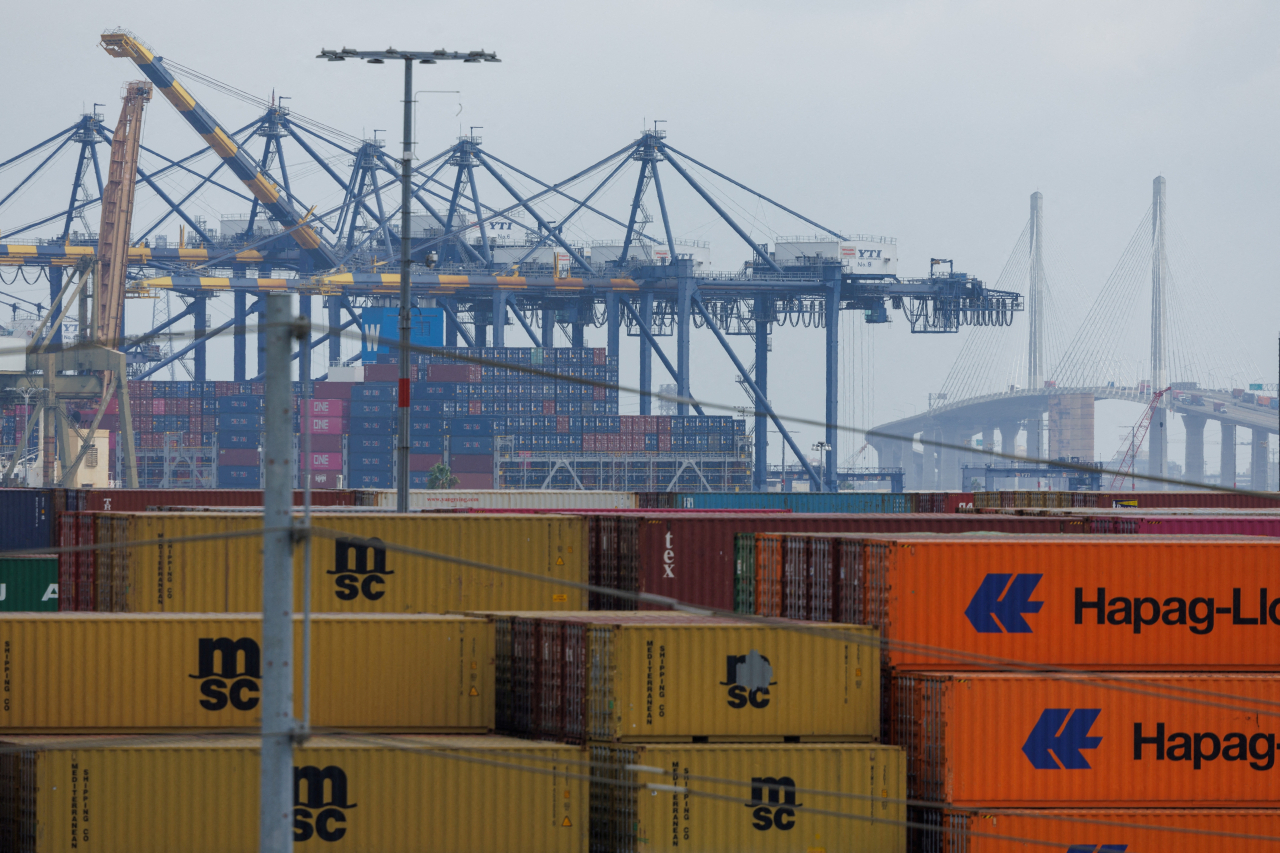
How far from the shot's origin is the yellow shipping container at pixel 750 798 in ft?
49.3

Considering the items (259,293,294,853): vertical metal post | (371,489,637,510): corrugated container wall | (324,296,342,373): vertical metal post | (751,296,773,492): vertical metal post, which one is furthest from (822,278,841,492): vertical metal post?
(259,293,294,853): vertical metal post

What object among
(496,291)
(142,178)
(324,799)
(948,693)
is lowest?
(324,799)

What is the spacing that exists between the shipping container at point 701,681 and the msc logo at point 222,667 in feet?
10.6

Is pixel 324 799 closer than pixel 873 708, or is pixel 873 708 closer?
pixel 324 799

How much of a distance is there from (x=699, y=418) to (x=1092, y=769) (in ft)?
345

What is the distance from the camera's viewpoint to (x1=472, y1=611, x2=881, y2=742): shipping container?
15.3 metres

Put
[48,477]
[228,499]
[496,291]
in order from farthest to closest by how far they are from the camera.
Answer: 1. [496,291]
2. [48,477]
3. [228,499]

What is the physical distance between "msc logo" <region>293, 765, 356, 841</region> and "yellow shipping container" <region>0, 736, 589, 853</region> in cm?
1

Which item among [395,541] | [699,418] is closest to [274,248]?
[699,418]

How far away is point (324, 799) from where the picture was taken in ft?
49.2

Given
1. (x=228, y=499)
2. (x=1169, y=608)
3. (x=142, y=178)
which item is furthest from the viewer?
(x=142, y=178)

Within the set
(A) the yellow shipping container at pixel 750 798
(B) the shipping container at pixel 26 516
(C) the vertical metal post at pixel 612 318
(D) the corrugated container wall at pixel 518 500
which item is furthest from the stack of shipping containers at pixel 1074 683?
(C) the vertical metal post at pixel 612 318

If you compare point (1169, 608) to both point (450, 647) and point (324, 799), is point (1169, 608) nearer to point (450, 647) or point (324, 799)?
point (450, 647)

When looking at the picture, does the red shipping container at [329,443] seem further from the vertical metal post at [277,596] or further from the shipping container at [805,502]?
the vertical metal post at [277,596]
